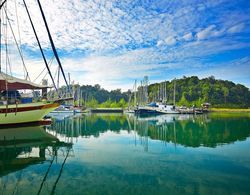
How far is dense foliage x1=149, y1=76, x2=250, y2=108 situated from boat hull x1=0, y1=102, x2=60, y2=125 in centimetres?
6613

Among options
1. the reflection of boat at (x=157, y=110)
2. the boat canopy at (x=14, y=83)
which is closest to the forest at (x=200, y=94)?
the reflection of boat at (x=157, y=110)

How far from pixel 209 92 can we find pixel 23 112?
3242 inches

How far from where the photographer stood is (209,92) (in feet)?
309

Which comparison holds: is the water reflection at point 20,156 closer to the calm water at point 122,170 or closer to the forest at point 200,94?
the calm water at point 122,170

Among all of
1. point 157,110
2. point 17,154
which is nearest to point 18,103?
point 17,154

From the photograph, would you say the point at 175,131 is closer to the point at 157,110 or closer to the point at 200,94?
the point at 157,110

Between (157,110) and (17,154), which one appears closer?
(17,154)

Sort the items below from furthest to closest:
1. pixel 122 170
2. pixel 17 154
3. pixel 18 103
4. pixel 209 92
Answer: pixel 209 92
pixel 18 103
pixel 17 154
pixel 122 170

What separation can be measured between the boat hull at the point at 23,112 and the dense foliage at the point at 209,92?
66135 millimetres

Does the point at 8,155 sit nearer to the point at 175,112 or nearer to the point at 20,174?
the point at 20,174

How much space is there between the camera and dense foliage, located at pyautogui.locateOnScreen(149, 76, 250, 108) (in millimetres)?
92344

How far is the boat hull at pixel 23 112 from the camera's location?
2164 centimetres

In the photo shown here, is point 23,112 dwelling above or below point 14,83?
below

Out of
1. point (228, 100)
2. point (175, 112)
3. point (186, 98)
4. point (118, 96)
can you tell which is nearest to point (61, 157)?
point (175, 112)
